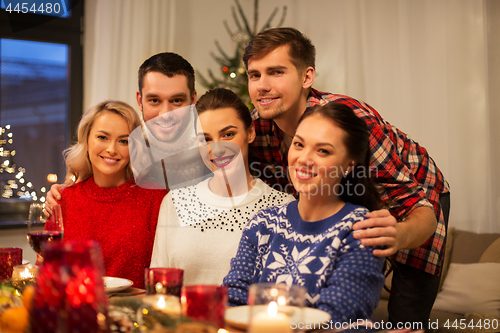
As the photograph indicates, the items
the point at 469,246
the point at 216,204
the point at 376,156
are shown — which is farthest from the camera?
the point at 469,246

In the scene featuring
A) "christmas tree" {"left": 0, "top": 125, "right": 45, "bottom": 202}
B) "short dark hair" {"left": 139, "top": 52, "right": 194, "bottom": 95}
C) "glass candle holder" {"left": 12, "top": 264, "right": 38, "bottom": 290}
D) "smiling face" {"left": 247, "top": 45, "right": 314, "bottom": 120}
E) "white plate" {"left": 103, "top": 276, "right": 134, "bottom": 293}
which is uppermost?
"short dark hair" {"left": 139, "top": 52, "right": 194, "bottom": 95}

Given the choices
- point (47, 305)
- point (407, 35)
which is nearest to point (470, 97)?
point (407, 35)

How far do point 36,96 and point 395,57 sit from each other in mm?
3475

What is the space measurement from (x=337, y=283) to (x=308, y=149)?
1.36ft

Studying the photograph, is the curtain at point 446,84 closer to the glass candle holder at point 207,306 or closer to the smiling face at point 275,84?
the smiling face at point 275,84

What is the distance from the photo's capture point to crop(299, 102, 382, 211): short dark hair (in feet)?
4.50

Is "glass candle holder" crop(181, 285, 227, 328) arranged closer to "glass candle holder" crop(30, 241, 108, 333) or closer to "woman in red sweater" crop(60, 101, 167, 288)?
"glass candle holder" crop(30, 241, 108, 333)

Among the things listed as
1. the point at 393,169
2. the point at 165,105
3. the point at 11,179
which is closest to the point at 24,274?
the point at 165,105

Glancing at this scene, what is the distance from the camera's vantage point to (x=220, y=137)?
1.70m

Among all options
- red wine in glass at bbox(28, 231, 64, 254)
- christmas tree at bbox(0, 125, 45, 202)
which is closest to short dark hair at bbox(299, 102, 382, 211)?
red wine in glass at bbox(28, 231, 64, 254)

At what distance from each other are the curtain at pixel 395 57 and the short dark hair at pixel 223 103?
2406 millimetres

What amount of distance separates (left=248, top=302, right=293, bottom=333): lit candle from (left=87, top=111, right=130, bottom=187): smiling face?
4.48 feet

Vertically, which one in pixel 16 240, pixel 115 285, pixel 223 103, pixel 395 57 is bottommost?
pixel 16 240

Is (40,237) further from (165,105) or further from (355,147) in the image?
(165,105)
